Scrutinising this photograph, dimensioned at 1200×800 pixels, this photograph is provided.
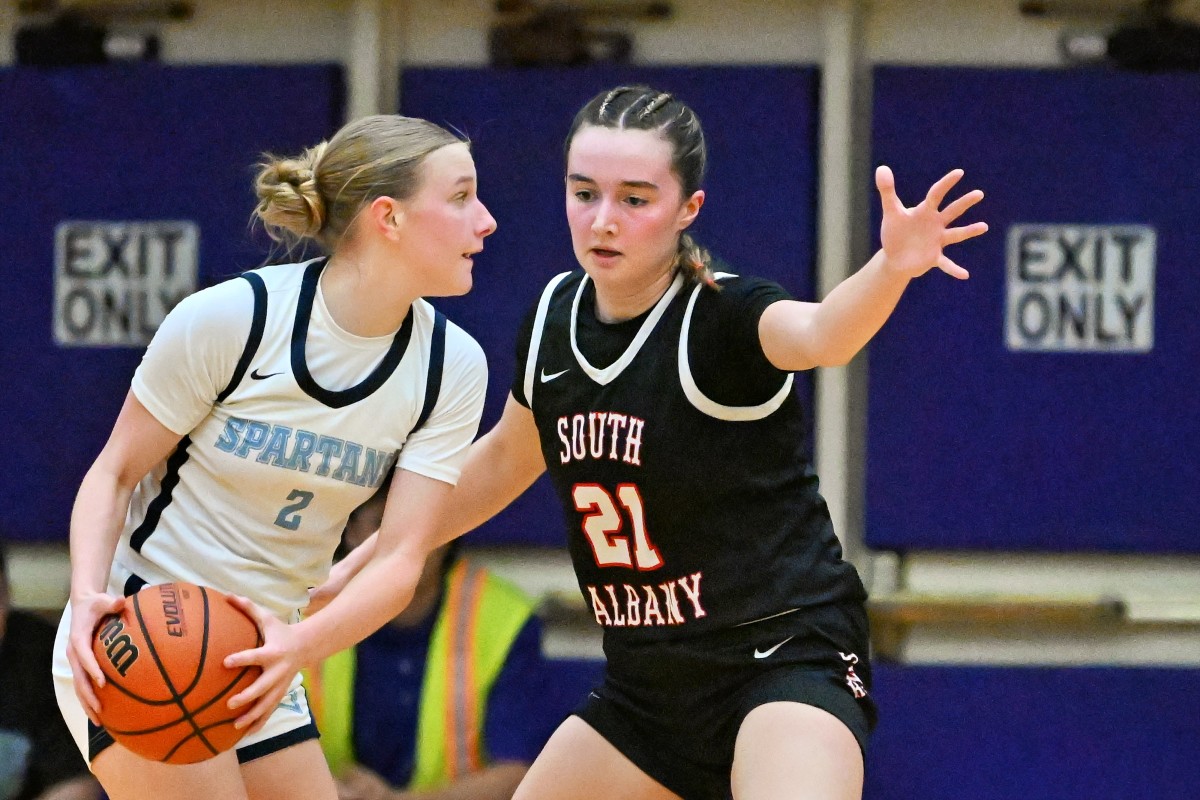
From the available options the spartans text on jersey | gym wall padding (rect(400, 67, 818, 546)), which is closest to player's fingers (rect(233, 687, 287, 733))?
the spartans text on jersey

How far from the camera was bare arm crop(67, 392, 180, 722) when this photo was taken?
2963 millimetres

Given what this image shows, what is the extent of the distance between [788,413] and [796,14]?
2580mm

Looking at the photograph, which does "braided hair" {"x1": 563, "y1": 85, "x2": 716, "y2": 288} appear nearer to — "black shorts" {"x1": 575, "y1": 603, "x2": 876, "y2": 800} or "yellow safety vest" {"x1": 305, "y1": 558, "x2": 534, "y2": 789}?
"black shorts" {"x1": 575, "y1": 603, "x2": 876, "y2": 800}

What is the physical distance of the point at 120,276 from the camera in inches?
218

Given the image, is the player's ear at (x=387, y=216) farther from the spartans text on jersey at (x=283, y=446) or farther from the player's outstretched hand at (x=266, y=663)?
the player's outstretched hand at (x=266, y=663)

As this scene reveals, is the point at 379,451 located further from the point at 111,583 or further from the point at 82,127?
the point at 82,127

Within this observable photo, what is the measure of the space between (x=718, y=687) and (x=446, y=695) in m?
1.78

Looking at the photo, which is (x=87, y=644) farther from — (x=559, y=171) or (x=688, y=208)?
(x=559, y=171)

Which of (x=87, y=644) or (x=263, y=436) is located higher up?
(x=263, y=436)

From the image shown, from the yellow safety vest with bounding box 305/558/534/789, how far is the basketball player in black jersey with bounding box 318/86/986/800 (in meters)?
1.48

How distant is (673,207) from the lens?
3227 mm

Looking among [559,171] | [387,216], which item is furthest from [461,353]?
[559,171]

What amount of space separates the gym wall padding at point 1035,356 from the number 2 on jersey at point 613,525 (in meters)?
2.31

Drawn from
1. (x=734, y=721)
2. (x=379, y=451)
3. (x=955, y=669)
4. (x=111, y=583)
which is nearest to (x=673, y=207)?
(x=379, y=451)
